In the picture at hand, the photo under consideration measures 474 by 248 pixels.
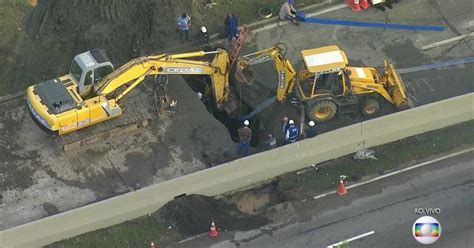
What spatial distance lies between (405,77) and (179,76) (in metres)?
7.64

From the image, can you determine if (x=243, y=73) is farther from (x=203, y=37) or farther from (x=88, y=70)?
(x=88, y=70)

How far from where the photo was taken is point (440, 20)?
1062 inches

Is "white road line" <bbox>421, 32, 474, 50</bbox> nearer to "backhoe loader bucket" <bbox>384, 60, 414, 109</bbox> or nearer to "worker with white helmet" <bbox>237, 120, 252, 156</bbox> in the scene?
"backhoe loader bucket" <bbox>384, 60, 414, 109</bbox>

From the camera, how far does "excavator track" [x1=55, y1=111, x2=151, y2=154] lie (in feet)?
70.3

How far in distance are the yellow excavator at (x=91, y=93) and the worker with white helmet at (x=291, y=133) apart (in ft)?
10.2

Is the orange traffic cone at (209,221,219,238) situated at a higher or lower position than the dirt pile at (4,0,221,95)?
lower

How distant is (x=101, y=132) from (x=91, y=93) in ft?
4.04

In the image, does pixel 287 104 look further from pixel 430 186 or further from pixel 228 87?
pixel 430 186

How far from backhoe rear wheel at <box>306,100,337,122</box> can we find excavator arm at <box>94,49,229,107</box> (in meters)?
2.92

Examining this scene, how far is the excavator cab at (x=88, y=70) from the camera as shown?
21.6 meters

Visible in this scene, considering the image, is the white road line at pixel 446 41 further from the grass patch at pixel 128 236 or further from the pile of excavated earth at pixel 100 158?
the grass patch at pixel 128 236

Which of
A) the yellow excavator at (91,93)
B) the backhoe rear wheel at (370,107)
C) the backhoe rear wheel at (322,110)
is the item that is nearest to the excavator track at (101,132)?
the yellow excavator at (91,93)

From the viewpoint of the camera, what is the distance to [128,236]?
19641mm

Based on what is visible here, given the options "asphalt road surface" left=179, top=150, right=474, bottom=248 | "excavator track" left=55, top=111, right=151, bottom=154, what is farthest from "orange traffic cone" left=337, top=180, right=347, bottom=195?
"excavator track" left=55, top=111, right=151, bottom=154
